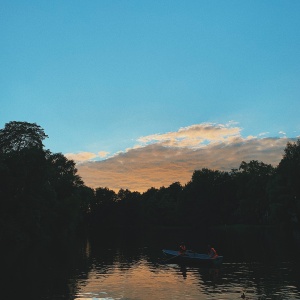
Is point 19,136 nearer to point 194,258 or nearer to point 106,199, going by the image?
point 194,258

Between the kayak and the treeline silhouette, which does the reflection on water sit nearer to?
the kayak

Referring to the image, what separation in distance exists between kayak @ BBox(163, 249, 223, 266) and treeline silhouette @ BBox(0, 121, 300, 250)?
67.8 feet

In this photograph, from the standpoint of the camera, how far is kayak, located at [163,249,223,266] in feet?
134

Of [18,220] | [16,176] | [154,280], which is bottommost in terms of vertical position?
[154,280]

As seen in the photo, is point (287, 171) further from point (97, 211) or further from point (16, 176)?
point (97, 211)

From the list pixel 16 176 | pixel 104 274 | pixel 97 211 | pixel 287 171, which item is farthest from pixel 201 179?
pixel 104 274

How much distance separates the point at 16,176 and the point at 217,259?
98.9ft

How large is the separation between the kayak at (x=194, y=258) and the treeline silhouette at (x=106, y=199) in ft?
67.8

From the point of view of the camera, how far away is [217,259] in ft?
134

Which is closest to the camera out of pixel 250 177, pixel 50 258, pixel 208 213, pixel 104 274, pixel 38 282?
pixel 38 282

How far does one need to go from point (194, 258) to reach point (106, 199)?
136 meters

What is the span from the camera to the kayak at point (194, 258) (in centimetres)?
4088

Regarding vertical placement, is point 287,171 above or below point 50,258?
above

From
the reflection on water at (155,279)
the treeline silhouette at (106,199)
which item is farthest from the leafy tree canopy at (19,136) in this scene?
the reflection on water at (155,279)
